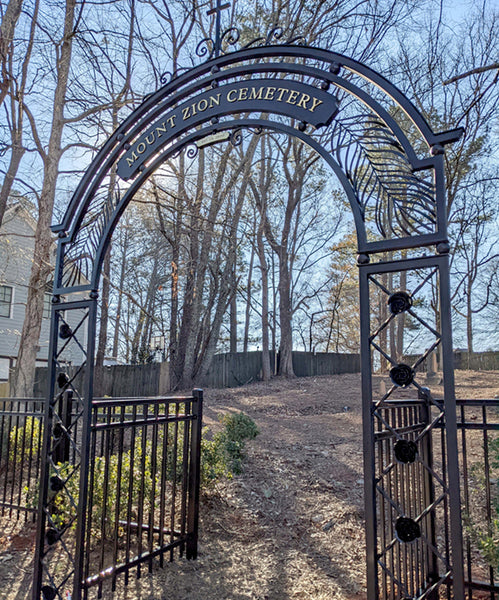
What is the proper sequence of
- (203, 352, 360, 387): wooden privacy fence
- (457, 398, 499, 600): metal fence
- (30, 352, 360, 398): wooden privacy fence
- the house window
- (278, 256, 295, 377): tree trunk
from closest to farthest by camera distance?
(457, 398, 499, 600): metal fence → (30, 352, 360, 398): wooden privacy fence → (203, 352, 360, 387): wooden privacy fence → (278, 256, 295, 377): tree trunk → the house window

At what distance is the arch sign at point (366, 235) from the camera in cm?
250

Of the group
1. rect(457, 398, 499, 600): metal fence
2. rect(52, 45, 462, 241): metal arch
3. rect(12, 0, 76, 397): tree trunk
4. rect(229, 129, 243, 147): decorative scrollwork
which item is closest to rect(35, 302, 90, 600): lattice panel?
rect(52, 45, 462, 241): metal arch

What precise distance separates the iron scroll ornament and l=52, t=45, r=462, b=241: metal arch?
10cm

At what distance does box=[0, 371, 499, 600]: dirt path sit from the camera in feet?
12.9

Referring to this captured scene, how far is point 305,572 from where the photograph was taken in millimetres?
4250

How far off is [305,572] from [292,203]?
14.3 m

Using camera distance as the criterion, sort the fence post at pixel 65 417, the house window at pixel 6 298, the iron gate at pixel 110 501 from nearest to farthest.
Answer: the iron gate at pixel 110 501 < the fence post at pixel 65 417 < the house window at pixel 6 298

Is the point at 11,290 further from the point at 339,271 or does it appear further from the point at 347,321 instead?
the point at 347,321

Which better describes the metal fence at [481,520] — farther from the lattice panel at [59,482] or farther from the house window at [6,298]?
the house window at [6,298]

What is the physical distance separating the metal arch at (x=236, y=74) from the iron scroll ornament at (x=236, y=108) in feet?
0.34

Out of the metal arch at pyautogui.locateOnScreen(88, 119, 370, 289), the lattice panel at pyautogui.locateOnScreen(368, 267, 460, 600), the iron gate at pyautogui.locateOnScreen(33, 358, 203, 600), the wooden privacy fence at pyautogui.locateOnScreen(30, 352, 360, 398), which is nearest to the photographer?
the lattice panel at pyautogui.locateOnScreen(368, 267, 460, 600)

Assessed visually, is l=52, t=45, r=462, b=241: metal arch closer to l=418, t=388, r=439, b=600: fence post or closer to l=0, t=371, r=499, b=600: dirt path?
l=418, t=388, r=439, b=600: fence post

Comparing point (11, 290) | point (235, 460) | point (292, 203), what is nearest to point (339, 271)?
point (292, 203)

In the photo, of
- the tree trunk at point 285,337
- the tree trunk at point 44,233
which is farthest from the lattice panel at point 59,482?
the tree trunk at point 285,337
